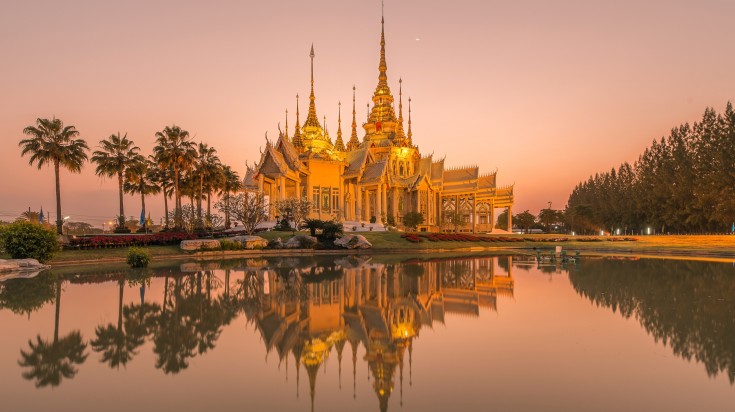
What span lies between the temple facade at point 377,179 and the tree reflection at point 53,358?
3915 centimetres

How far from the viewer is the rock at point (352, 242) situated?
126 ft

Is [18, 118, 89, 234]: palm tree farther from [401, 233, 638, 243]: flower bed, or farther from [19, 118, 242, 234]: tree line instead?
[401, 233, 638, 243]: flower bed

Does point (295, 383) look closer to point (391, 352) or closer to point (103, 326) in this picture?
point (391, 352)

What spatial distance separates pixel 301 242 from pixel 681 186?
4987 cm

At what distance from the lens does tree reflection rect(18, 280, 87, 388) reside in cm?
666

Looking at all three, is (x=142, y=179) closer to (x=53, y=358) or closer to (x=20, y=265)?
(x=20, y=265)

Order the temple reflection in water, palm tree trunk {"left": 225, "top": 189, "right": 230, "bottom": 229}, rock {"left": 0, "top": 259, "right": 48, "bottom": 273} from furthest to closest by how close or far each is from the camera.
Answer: palm tree trunk {"left": 225, "top": 189, "right": 230, "bottom": 229} → rock {"left": 0, "top": 259, "right": 48, "bottom": 273} → the temple reflection in water

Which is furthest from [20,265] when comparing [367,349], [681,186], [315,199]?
[681,186]

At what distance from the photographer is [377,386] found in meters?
6.25

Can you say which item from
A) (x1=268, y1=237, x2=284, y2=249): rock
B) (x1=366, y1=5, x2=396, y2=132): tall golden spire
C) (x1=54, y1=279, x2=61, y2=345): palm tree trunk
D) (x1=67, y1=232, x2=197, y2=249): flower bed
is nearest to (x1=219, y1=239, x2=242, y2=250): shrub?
(x1=268, y1=237, x2=284, y2=249): rock

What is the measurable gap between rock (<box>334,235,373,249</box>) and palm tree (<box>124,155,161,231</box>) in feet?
61.0

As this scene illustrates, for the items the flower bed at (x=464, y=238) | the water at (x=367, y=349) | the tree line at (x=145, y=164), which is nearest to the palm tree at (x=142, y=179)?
the tree line at (x=145, y=164)

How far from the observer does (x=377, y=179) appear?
177 feet

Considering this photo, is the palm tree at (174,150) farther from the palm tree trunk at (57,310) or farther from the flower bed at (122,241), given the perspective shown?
the palm tree trunk at (57,310)
